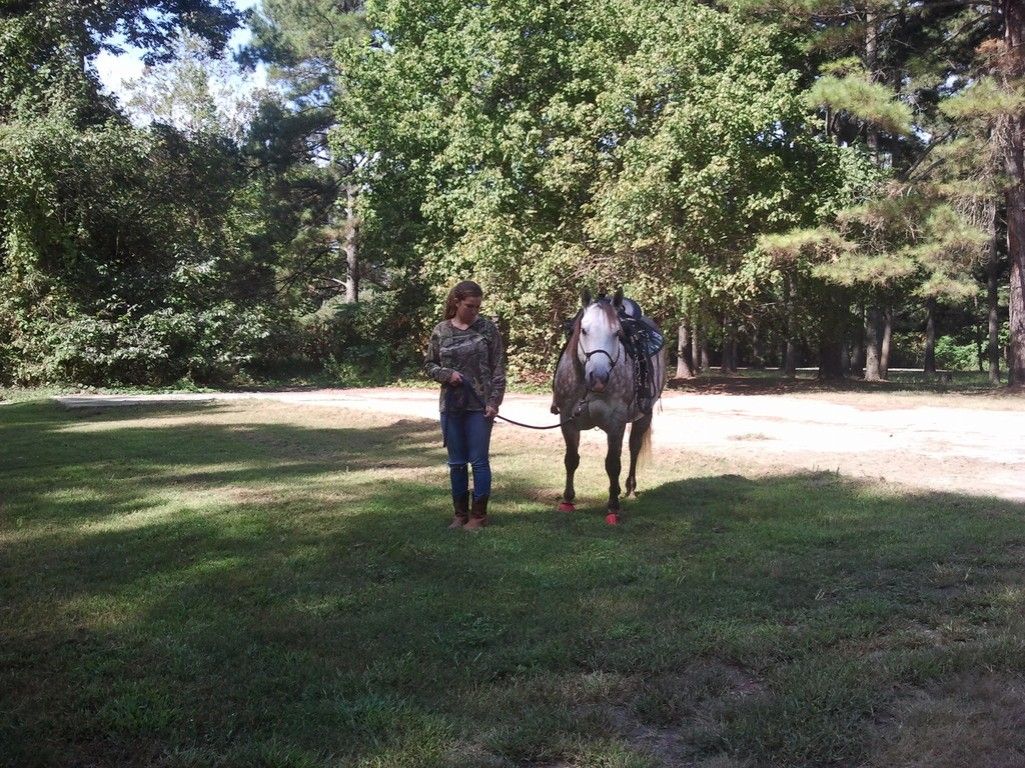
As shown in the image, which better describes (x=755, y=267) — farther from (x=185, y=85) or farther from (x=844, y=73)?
(x=185, y=85)

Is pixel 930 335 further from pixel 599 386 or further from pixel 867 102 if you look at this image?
pixel 599 386

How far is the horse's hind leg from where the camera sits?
8.24 metres

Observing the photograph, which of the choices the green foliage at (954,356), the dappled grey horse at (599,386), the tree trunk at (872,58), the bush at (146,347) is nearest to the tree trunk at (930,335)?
the tree trunk at (872,58)

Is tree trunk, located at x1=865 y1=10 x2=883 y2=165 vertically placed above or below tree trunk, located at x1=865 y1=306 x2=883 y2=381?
above

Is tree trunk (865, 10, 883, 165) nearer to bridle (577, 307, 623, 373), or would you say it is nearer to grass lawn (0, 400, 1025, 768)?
grass lawn (0, 400, 1025, 768)

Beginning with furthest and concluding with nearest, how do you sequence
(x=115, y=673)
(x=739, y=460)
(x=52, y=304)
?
1. (x=52, y=304)
2. (x=739, y=460)
3. (x=115, y=673)

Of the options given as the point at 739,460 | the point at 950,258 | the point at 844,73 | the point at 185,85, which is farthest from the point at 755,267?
the point at 185,85

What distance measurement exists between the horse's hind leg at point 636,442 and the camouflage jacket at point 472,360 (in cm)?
203

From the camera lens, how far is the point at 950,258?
2036 centimetres

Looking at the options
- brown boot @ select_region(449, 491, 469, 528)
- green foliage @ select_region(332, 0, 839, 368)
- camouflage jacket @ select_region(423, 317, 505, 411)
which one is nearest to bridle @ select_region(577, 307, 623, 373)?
camouflage jacket @ select_region(423, 317, 505, 411)

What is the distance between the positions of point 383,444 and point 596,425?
17.7ft

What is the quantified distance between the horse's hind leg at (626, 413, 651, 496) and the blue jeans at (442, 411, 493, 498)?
6.38ft

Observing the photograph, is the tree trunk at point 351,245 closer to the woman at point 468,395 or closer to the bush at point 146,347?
the bush at point 146,347

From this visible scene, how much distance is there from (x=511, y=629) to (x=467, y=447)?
2644mm
